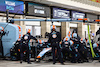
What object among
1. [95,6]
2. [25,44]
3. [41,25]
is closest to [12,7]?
[41,25]

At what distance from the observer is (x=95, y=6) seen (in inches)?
1117

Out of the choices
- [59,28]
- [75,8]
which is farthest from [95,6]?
[59,28]

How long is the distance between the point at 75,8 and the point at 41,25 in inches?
239

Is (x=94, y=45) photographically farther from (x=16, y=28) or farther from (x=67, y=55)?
(x=16, y=28)

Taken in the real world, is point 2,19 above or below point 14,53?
above

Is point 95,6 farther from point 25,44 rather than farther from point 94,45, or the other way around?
point 25,44

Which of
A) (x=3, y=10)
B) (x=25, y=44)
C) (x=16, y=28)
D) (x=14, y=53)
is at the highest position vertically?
(x=3, y=10)

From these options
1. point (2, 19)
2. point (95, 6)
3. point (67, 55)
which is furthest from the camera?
point (95, 6)

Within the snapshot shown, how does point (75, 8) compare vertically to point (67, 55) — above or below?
above

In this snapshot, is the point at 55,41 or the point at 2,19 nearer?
the point at 55,41

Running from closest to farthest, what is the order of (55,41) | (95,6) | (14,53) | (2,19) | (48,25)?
(55,41)
(14,53)
(2,19)
(48,25)
(95,6)

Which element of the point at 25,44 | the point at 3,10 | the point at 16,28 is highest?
the point at 3,10

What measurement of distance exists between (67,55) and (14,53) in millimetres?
3206

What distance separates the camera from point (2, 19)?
17.0 m
